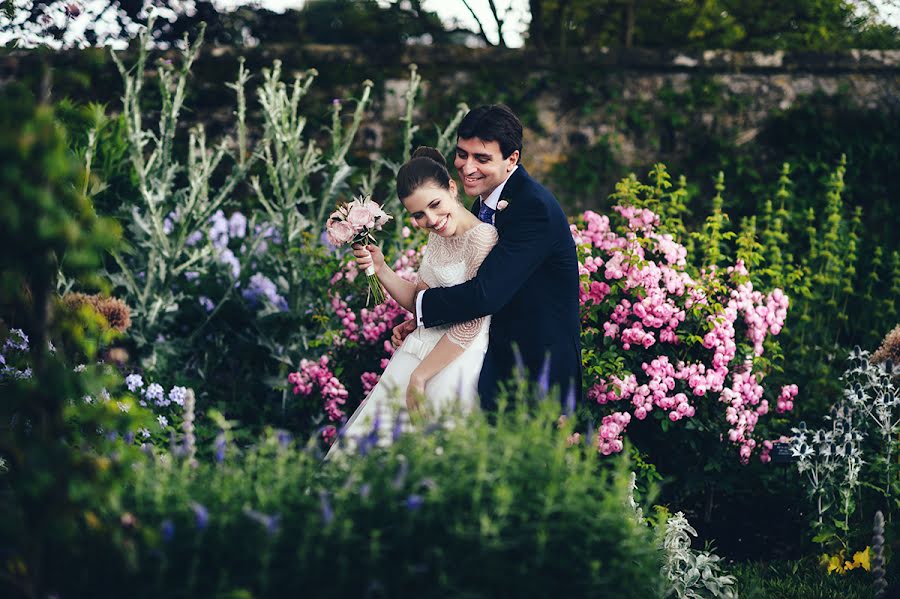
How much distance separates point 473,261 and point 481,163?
1.47ft

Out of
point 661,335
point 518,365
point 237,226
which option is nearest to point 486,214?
point 518,365

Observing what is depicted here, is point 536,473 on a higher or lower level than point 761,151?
lower

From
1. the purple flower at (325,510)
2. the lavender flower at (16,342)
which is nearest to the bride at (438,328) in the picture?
the purple flower at (325,510)

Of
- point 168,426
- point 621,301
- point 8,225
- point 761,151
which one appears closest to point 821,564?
point 621,301

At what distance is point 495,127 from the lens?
3520 mm

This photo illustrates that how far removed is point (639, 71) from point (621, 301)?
3916 millimetres

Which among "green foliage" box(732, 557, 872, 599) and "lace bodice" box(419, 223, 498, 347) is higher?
"lace bodice" box(419, 223, 498, 347)

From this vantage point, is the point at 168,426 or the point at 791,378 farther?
the point at 791,378

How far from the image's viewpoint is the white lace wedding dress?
3336 millimetres

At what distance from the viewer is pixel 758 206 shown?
7277 millimetres

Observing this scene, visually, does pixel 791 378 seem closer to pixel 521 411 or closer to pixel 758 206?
pixel 758 206

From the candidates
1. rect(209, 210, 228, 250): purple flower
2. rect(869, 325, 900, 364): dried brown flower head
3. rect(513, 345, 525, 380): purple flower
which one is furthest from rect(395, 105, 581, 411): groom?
rect(209, 210, 228, 250): purple flower

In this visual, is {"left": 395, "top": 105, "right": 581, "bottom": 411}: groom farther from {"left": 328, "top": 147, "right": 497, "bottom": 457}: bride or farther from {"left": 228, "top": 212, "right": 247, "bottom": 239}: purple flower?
{"left": 228, "top": 212, "right": 247, "bottom": 239}: purple flower

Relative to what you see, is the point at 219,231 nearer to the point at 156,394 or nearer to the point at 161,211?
the point at 161,211
